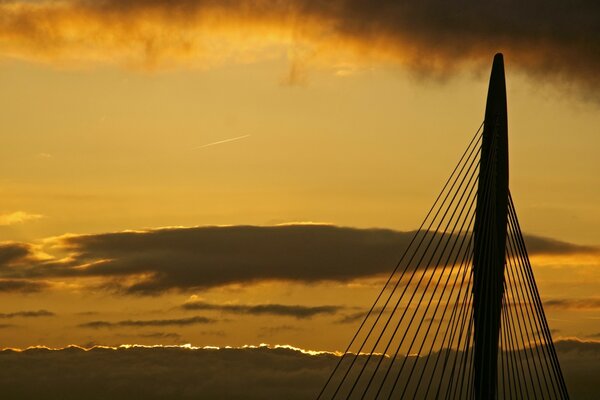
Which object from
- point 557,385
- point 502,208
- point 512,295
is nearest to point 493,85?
point 502,208

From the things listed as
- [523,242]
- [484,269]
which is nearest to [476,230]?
[484,269]

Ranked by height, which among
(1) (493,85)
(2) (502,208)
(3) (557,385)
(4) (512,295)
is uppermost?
(1) (493,85)

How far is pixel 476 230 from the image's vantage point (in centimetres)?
4203

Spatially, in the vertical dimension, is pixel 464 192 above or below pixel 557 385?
above

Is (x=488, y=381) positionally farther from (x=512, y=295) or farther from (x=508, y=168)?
(x=508, y=168)

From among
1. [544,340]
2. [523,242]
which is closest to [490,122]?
[523,242]

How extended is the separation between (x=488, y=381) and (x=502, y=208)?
241 inches

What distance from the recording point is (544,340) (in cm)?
4588

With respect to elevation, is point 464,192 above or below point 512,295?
above

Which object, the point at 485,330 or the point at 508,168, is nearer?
the point at 485,330

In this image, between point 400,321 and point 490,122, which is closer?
point 400,321

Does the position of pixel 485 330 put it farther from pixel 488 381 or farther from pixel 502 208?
pixel 502 208

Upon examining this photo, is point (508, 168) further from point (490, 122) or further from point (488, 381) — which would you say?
point (488, 381)

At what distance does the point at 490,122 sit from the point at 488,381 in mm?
8253
